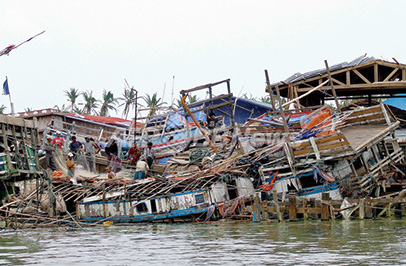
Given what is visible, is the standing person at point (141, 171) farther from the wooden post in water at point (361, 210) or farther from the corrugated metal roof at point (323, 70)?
the wooden post in water at point (361, 210)

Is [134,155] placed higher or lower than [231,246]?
higher

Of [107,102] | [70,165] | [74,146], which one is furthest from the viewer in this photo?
[107,102]

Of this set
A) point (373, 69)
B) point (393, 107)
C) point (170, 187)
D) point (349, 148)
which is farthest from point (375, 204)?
point (393, 107)

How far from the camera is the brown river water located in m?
11.1

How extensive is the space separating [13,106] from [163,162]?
1370cm

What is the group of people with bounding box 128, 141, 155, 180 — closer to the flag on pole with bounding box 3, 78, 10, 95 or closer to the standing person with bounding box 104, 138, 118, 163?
the standing person with bounding box 104, 138, 118, 163

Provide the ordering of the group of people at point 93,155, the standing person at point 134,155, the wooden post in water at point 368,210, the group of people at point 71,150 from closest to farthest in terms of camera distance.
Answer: the wooden post in water at point 368,210 < the group of people at point 93,155 < the group of people at point 71,150 < the standing person at point 134,155

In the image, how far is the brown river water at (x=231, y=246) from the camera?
1114 cm

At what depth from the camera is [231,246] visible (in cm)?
1362

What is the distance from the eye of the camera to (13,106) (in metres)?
21.7

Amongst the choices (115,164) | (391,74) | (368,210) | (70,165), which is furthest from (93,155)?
(391,74)

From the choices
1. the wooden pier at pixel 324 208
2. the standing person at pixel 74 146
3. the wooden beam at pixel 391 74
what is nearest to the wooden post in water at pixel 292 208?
the wooden pier at pixel 324 208

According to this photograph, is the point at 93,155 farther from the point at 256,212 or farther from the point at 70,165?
the point at 256,212

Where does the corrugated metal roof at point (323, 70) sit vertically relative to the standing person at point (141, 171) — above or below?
above
